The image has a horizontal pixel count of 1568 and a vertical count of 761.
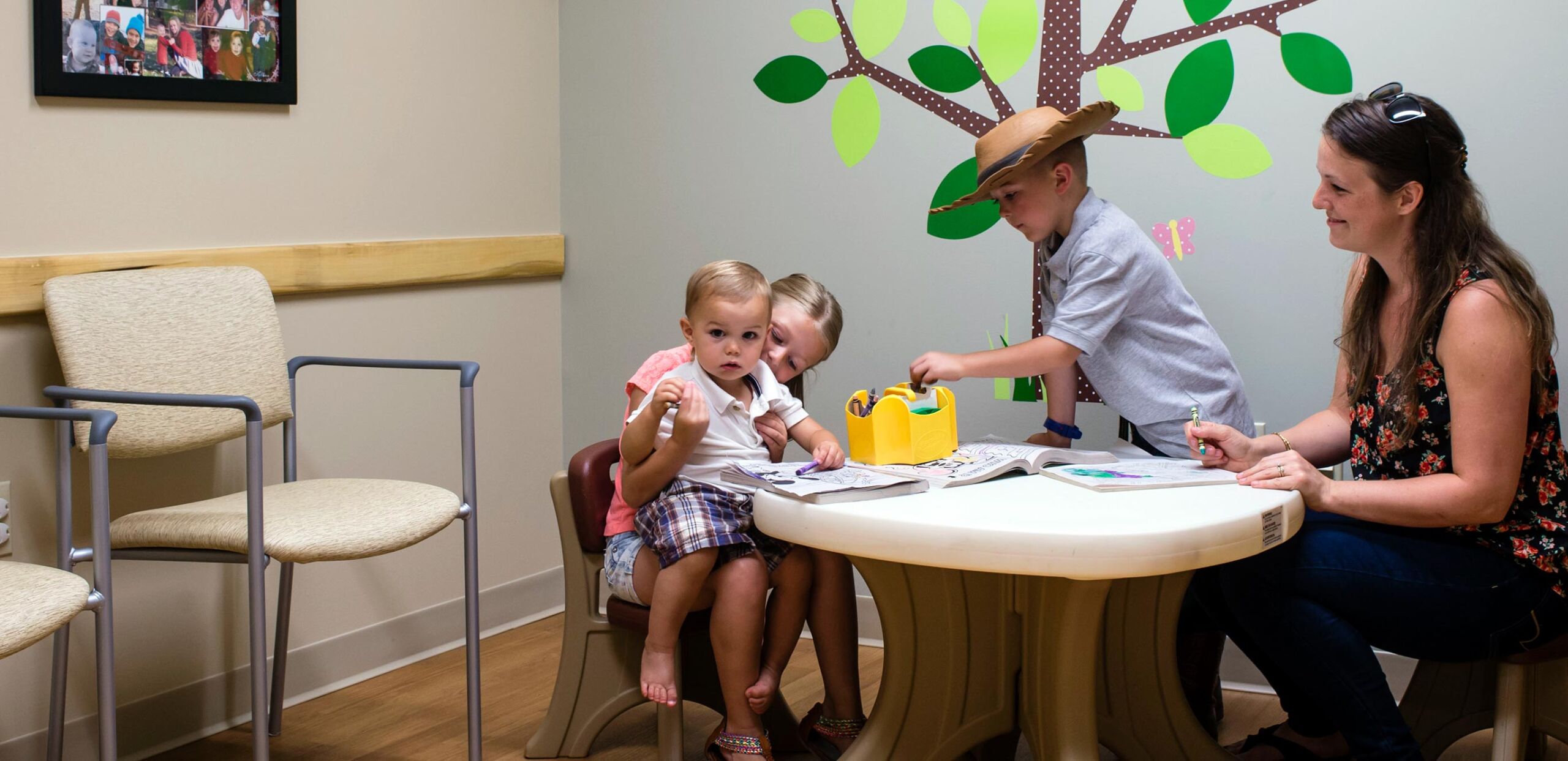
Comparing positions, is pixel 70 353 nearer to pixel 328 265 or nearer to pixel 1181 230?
pixel 328 265

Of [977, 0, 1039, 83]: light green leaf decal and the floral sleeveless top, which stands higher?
[977, 0, 1039, 83]: light green leaf decal

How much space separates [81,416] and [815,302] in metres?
1.15

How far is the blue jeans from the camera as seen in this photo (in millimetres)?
1840

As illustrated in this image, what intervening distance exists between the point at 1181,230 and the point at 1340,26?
18.8 inches

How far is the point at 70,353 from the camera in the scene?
210 centimetres

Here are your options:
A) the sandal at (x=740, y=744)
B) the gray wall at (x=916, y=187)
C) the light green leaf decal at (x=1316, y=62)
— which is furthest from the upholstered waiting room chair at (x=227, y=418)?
the light green leaf decal at (x=1316, y=62)

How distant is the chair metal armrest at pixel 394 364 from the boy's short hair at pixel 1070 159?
1041mm

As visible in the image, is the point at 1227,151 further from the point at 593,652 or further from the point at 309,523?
the point at 309,523

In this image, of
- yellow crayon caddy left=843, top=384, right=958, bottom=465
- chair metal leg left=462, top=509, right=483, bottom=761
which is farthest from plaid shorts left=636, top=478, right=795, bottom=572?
chair metal leg left=462, top=509, right=483, bottom=761

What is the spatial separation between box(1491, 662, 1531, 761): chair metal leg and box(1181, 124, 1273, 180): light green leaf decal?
43.2 inches

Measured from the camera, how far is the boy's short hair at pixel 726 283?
2072 millimetres

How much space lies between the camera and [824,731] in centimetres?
225

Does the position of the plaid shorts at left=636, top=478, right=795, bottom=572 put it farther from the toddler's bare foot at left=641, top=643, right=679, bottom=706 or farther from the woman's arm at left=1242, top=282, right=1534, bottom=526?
the woman's arm at left=1242, top=282, right=1534, bottom=526

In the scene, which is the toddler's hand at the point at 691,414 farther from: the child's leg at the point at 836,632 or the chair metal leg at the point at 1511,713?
the chair metal leg at the point at 1511,713
